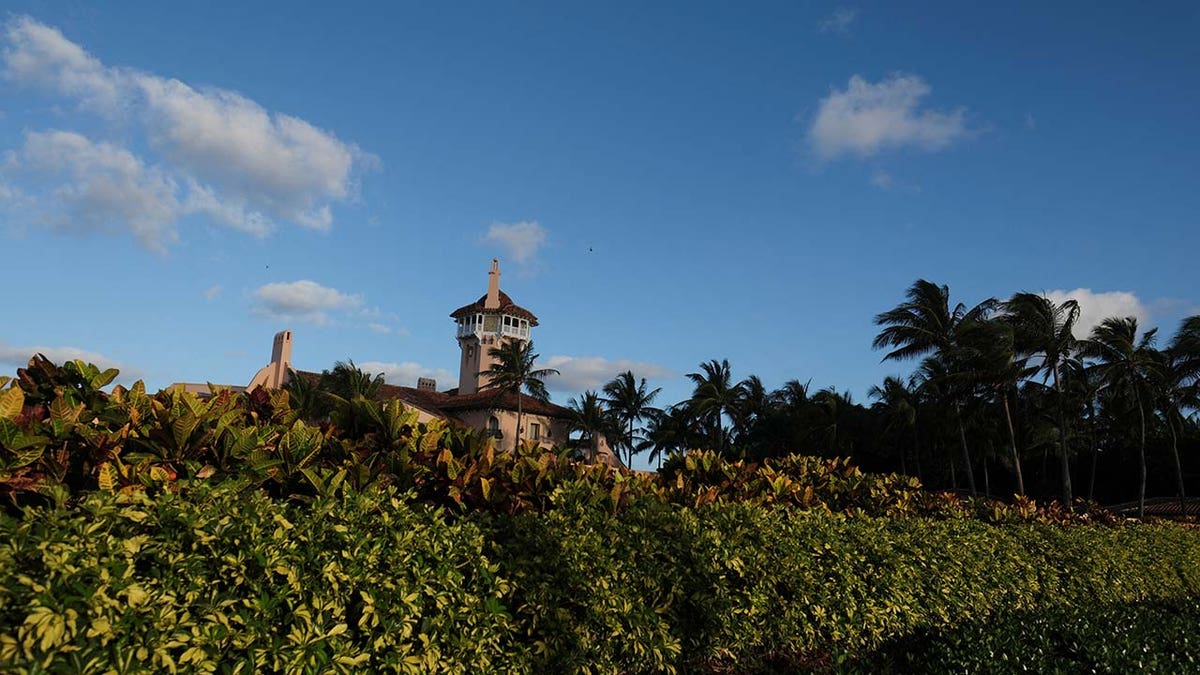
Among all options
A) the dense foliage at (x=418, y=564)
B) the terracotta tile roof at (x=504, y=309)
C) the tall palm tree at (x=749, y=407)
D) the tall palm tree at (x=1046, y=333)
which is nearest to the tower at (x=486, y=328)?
the terracotta tile roof at (x=504, y=309)

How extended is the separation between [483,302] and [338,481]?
53911mm

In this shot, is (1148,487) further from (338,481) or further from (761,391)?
(338,481)

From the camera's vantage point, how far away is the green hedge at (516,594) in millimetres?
2994

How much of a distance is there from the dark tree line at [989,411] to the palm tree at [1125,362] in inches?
3.2

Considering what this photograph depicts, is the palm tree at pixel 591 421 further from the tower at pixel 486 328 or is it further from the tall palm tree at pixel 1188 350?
the tall palm tree at pixel 1188 350

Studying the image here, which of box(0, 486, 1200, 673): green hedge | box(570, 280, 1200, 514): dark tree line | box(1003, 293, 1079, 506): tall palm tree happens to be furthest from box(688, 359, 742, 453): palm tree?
box(0, 486, 1200, 673): green hedge

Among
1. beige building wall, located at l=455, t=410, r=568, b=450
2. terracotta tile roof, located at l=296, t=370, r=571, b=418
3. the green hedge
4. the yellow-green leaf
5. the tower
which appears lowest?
the green hedge

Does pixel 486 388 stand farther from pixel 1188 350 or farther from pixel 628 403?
pixel 1188 350

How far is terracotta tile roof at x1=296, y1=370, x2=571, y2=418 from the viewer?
51.4 m

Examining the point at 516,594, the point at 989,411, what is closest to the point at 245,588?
the point at 516,594

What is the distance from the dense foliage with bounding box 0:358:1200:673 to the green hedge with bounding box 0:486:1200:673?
14 millimetres

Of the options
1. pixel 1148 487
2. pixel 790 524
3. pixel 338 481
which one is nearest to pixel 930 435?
pixel 1148 487

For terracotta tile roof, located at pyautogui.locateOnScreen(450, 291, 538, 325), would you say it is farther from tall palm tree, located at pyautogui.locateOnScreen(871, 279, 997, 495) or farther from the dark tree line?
tall palm tree, located at pyautogui.locateOnScreen(871, 279, 997, 495)

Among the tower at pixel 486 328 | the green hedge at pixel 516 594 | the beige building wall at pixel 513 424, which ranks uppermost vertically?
the tower at pixel 486 328
